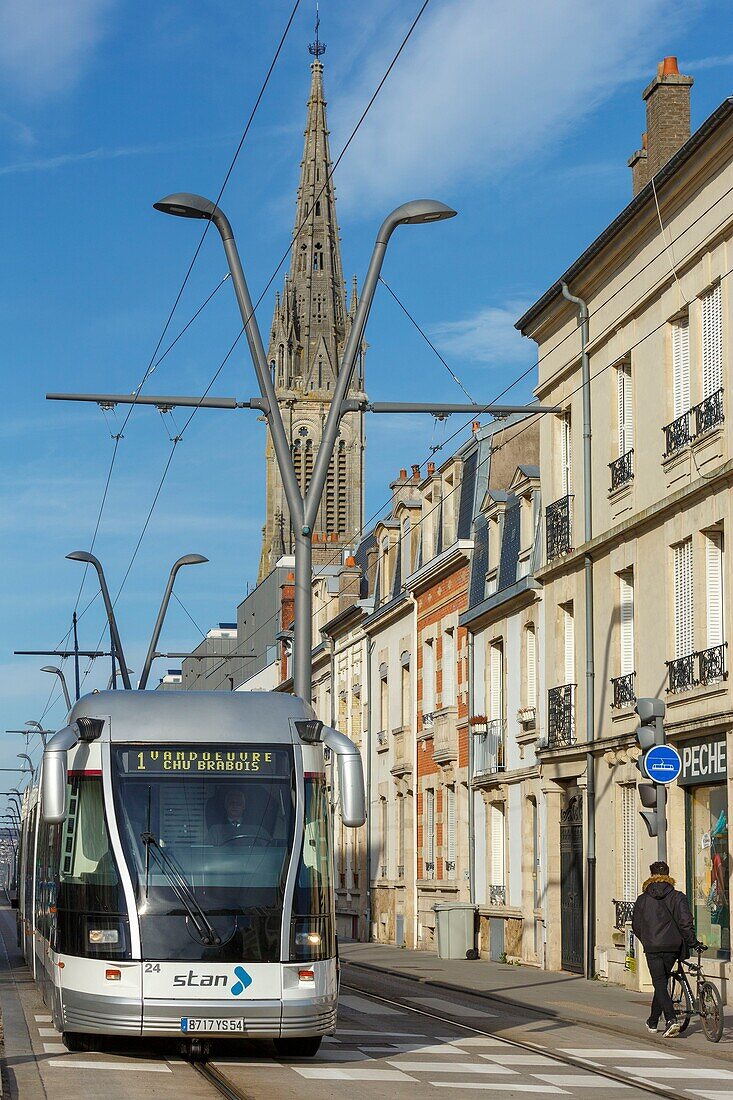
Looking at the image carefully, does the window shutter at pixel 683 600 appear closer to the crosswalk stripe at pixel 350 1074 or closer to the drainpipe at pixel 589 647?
the drainpipe at pixel 589 647

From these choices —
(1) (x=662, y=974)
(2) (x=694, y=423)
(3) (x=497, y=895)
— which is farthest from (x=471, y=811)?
(1) (x=662, y=974)

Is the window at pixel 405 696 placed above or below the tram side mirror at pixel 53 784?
above

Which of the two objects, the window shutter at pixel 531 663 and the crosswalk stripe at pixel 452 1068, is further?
the window shutter at pixel 531 663

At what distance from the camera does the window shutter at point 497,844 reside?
35.0 m

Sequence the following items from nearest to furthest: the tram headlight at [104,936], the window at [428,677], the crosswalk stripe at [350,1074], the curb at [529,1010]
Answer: the crosswalk stripe at [350,1074]
the tram headlight at [104,936]
the curb at [529,1010]
the window at [428,677]

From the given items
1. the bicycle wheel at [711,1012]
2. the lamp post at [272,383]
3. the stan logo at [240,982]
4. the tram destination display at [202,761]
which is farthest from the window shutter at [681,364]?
the stan logo at [240,982]

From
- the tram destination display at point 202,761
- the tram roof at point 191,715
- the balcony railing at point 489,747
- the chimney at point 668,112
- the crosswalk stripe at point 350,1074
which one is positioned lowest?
the crosswalk stripe at point 350,1074

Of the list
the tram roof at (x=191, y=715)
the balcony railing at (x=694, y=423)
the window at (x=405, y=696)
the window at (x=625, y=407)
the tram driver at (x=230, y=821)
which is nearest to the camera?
the tram driver at (x=230, y=821)

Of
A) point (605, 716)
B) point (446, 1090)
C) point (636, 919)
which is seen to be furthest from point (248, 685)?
point (446, 1090)

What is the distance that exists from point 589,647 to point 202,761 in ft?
48.8

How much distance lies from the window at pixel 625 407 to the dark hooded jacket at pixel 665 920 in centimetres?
1070

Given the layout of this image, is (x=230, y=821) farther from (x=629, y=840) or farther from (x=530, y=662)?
(x=530, y=662)

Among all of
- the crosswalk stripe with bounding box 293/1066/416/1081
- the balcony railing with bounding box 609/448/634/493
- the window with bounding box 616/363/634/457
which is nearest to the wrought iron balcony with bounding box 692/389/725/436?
the balcony railing with bounding box 609/448/634/493

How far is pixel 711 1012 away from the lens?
684 inches
